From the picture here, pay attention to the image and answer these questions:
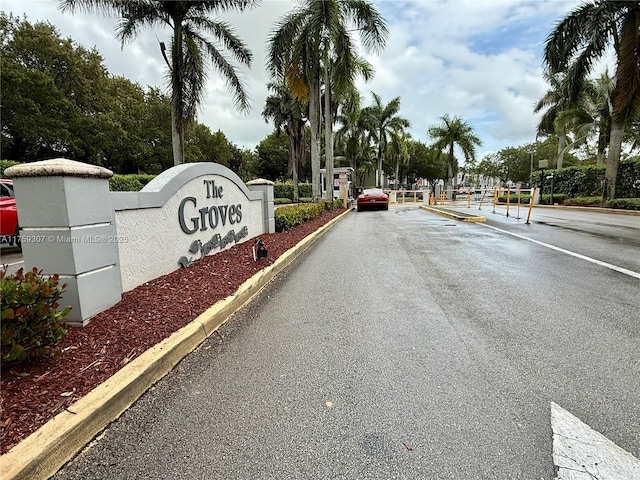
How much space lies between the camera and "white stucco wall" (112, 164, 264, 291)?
155 inches

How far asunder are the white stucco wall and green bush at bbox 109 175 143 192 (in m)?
10.5

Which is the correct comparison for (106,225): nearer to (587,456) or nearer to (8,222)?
(587,456)

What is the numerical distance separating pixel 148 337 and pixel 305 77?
14514 millimetres

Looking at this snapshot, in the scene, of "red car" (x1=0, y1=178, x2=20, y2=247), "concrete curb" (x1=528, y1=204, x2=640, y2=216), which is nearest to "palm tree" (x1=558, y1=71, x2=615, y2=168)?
"concrete curb" (x1=528, y1=204, x2=640, y2=216)

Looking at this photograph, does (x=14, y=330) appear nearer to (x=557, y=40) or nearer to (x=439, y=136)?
(x=557, y=40)

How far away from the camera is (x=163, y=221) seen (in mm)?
4578

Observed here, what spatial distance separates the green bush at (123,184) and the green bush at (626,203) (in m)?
21.8

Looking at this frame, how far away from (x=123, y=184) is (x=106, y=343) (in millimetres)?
14530

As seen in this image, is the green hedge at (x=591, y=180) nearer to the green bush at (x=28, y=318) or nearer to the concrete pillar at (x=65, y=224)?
the concrete pillar at (x=65, y=224)

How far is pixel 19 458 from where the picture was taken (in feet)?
5.65

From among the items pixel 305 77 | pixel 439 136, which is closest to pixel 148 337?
pixel 305 77

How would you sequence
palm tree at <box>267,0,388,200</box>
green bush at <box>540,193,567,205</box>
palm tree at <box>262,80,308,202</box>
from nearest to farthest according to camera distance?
palm tree at <box>267,0,388,200</box> < green bush at <box>540,193,567,205</box> < palm tree at <box>262,80,308,202</box>

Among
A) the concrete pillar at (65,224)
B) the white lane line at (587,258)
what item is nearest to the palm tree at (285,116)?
the white lane line at (587,258)

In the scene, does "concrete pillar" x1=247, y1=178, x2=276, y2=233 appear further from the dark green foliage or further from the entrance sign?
the dark green foliage
